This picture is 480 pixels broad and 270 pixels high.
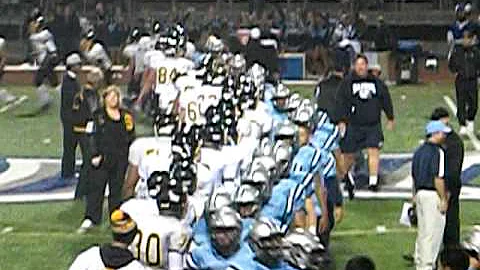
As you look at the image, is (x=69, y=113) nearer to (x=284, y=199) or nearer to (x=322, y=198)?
(x=322, y=198)

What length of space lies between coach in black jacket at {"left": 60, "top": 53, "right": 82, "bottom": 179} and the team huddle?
1029 mm

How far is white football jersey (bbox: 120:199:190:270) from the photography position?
28.8ft

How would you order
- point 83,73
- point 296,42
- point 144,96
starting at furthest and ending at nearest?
point 296,42
point 144,96
point 83,73

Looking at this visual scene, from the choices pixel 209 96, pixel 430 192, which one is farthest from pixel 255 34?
pixel 430 192

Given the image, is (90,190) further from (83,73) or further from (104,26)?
(104,26)

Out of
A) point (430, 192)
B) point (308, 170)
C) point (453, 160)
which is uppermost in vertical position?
point (308, 170)

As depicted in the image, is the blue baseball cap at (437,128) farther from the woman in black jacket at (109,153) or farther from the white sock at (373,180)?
the white sock at (373,180)

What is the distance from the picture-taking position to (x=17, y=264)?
1276cm

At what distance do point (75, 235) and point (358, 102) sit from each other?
366cm

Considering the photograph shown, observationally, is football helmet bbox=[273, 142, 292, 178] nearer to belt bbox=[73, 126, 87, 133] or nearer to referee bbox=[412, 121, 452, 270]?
referee bbox=[412, 121, 452, 270]

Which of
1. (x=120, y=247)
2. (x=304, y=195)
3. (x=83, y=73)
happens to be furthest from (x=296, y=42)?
(x=120, y=247)

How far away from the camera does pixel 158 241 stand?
878 cm

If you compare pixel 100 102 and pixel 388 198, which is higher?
pixel 100 102

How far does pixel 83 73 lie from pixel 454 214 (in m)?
7.07
